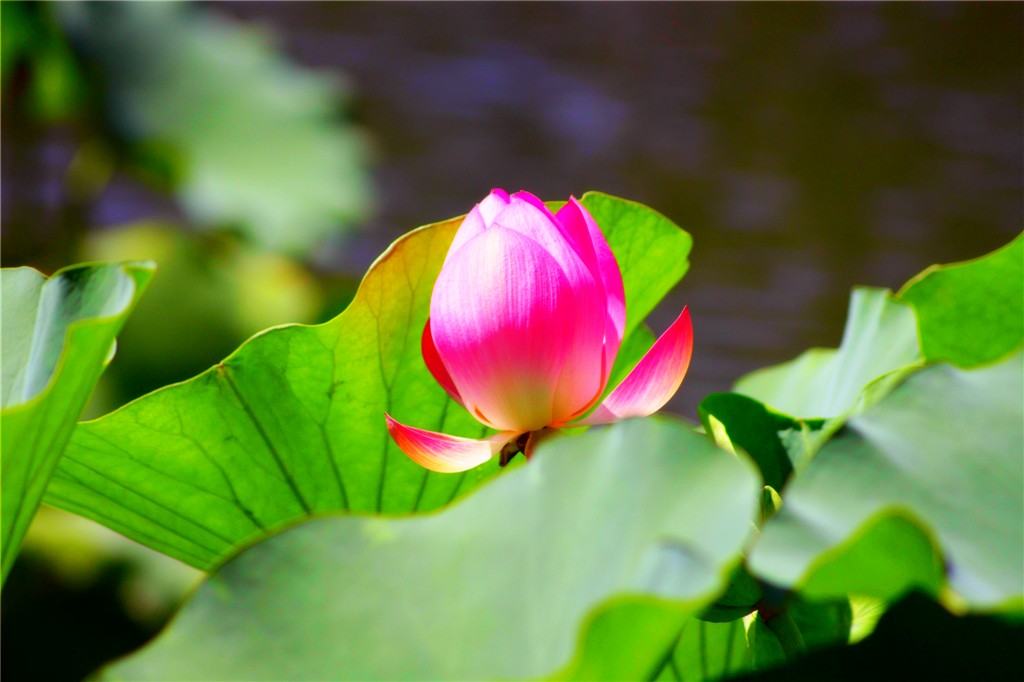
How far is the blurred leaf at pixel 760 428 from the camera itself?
393mm

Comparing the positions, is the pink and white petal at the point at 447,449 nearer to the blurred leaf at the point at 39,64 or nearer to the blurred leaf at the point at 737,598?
the blurred leaf at the point at 737,598

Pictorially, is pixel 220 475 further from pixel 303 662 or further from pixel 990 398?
pixel 990 398

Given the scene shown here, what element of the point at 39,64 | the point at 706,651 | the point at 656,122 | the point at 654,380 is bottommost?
the point at 656,122

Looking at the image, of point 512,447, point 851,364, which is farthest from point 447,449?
point 851,364

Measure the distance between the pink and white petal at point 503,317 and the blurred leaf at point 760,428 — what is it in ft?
0.43

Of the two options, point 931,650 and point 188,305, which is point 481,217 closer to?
point 931,650

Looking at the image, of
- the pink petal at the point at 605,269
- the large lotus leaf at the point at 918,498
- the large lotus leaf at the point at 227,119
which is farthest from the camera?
the large lotus leaf at the point at 227,119

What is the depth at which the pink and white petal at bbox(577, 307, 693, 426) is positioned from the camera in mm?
286

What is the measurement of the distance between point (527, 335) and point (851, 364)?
265 millimetres

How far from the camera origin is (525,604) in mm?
216

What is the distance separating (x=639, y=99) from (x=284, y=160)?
3.88 feet

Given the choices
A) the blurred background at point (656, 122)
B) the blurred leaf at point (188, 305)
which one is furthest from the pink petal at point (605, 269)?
the blurred background at point (656, 122)

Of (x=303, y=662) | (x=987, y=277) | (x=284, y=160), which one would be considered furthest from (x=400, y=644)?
(x=284, y=160)

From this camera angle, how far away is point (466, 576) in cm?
22
